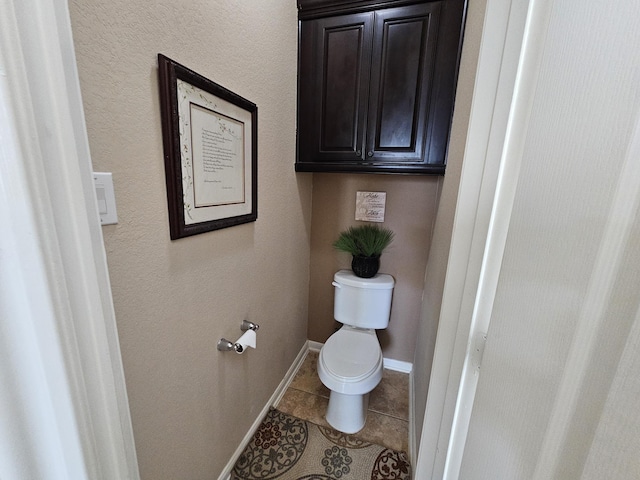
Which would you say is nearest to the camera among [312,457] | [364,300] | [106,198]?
[106,198]

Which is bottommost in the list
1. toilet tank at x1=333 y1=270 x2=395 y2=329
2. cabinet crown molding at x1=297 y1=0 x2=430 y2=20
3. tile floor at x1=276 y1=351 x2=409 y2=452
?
tile floor at x1=276 y1=351 x2=409 y2=452

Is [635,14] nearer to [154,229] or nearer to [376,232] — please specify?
[154,229]

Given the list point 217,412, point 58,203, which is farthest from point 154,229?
point 217,412

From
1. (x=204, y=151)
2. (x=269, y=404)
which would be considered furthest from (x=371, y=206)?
(x=269, y=404)

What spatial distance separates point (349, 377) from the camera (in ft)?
4.37

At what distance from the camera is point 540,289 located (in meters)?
0.35

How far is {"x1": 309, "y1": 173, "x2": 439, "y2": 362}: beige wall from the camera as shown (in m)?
1.72

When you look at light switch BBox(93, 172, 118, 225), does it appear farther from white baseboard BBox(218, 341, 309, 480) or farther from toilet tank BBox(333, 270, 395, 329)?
toilet tank BBox(333, 270, 395, 329)

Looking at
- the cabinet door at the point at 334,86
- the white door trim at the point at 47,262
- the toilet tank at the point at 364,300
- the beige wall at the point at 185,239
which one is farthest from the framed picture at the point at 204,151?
the toilet tank at the point at 364,300

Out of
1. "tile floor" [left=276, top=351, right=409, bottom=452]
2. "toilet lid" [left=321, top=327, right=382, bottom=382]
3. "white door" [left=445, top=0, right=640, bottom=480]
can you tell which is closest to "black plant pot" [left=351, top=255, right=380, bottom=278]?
"toilet lid" [left=321, top=327, right=382, bottom=382]

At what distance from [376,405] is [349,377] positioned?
51 cm

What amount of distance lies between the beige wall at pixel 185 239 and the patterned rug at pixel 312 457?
14 cm

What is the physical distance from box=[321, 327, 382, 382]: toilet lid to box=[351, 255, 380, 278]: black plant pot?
1.33 ft

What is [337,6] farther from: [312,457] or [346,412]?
[312,457]
